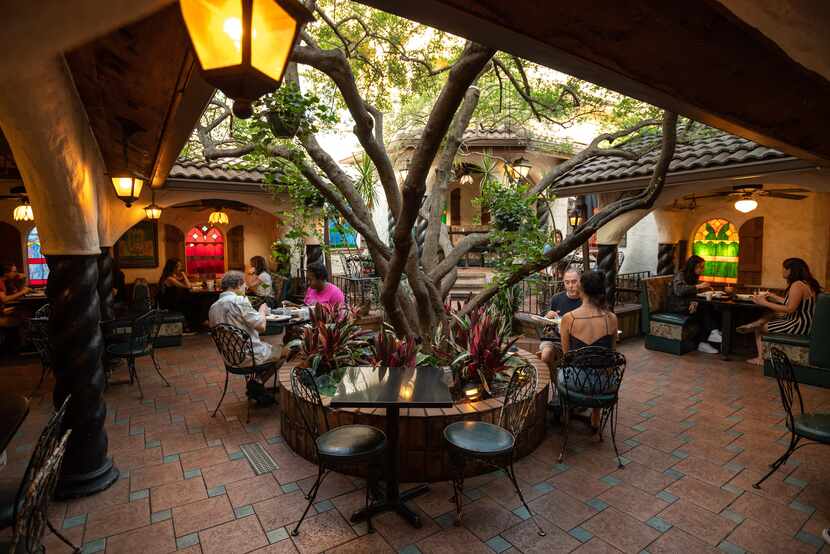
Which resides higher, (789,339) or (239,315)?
(239,315)

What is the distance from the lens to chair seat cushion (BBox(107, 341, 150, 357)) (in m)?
5.93

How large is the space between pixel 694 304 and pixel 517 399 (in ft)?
18.1

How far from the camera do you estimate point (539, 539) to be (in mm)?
3086

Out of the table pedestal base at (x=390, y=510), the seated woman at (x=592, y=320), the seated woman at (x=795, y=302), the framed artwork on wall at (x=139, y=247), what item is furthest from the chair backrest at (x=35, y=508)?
the framed artwork on wall at (x=139, y=247)

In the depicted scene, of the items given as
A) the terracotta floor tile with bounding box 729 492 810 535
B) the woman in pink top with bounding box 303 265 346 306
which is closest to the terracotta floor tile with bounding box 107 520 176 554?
the woman in pink top with bounding box 303 265 346 306

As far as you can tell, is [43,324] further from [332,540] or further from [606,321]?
[606,321]

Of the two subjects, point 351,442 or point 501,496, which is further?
point 501,496

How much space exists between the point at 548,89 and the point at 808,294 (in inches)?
196

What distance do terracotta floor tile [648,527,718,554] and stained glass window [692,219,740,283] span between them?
400 inches

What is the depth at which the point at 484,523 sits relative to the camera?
10.7 feet

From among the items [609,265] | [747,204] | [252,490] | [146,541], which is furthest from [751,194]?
[146,541]

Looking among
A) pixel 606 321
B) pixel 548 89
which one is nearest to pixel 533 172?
pixel 548 89

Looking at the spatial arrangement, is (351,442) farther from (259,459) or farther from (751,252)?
(751,252)

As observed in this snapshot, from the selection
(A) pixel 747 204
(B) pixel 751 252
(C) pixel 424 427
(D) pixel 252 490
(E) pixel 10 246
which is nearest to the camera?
(D) pixel 252 490
